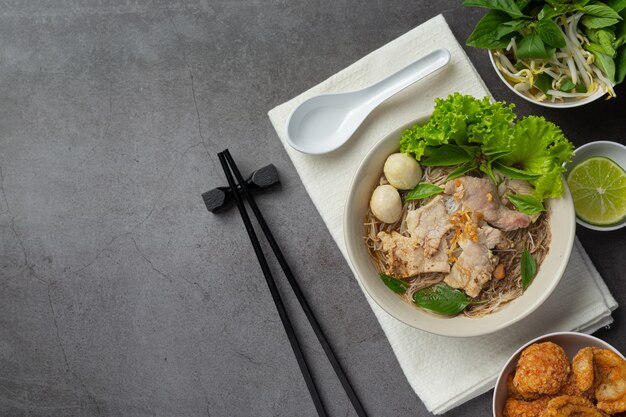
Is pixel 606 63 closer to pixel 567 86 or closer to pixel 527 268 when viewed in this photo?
pixel 567 86

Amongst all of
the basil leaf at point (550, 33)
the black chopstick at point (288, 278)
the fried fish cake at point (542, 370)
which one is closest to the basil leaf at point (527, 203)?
the fried fish cake at point (542, 370)

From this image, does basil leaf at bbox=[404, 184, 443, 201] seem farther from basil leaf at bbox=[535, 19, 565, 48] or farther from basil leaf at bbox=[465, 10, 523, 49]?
basil leaf at bbox=[535, 19, 565, 48]

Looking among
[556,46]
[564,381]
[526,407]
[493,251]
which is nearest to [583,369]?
[564,381]

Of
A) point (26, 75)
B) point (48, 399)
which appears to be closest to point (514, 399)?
point (48, 399)

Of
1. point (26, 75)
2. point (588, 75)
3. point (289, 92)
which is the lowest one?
point (588, 75)

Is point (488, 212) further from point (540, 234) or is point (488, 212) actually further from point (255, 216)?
point (255, 216)
